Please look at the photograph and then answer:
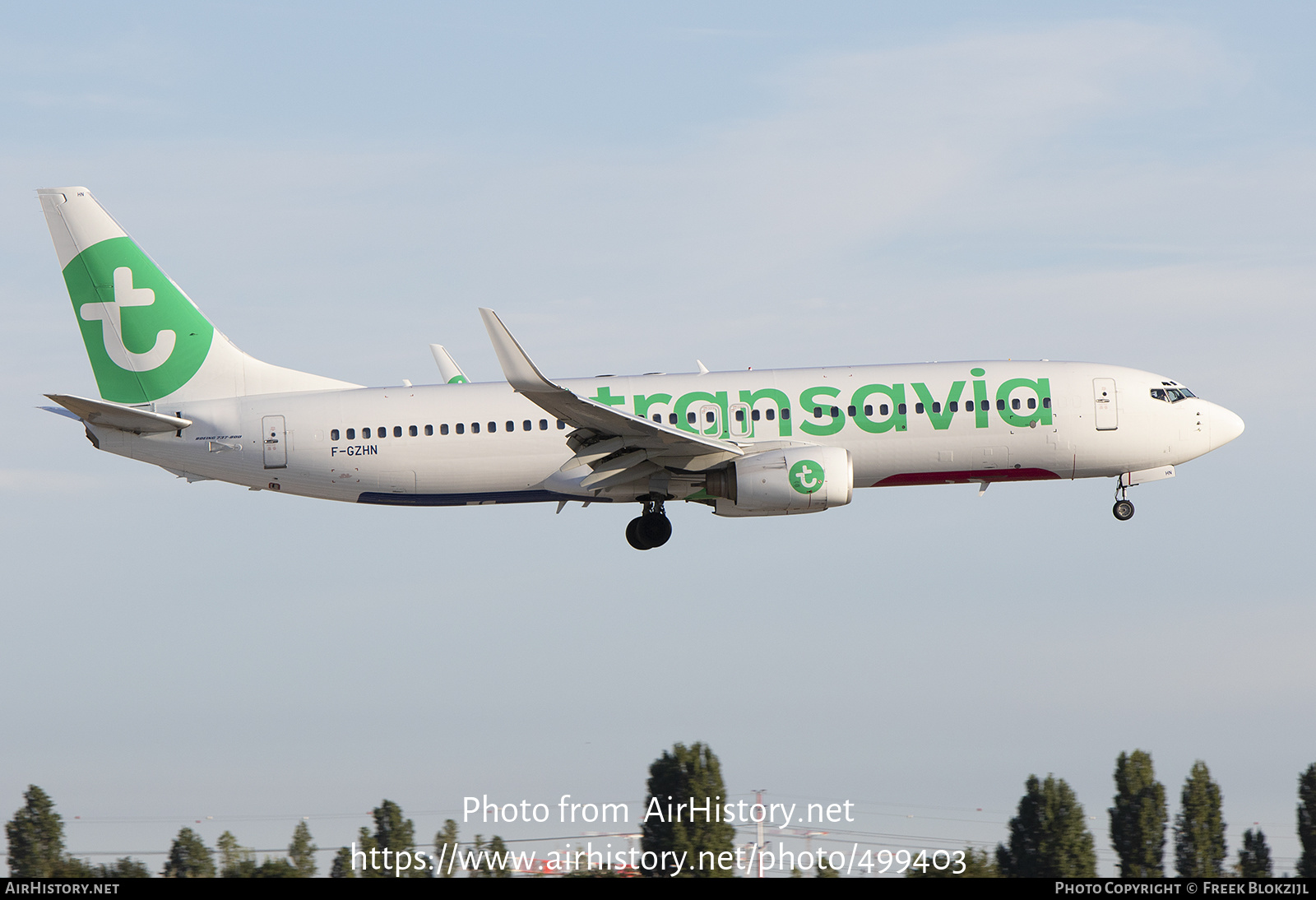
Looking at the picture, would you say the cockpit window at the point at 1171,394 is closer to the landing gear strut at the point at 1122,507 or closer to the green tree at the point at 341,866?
the landing gear strut at the point at 1122,507

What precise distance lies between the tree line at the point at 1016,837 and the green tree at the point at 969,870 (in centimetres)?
19

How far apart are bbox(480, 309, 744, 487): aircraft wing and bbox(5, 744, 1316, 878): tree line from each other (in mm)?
29322

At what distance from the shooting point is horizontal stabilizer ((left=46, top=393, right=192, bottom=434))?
4116cm

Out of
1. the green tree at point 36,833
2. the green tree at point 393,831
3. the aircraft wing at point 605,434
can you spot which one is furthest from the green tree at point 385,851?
the aircraft wing at point 605,434

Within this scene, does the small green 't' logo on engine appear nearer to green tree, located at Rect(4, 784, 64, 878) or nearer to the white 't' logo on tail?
the white 't' logo on tail

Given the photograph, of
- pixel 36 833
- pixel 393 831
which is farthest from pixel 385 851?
pixel 36 833

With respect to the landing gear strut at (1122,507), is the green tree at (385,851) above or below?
below

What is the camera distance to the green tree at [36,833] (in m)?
72.8

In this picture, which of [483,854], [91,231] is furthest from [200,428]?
[483,854]

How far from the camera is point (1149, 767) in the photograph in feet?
260

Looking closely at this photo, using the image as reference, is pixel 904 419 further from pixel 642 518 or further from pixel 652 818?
pixel 652 818

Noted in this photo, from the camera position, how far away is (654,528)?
4438cm

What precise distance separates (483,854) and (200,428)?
3007 centimetres

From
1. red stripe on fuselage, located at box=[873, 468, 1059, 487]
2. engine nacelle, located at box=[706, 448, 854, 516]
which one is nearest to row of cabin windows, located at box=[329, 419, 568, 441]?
engine nacelle, located at box=[706, 448, 854, 516]
